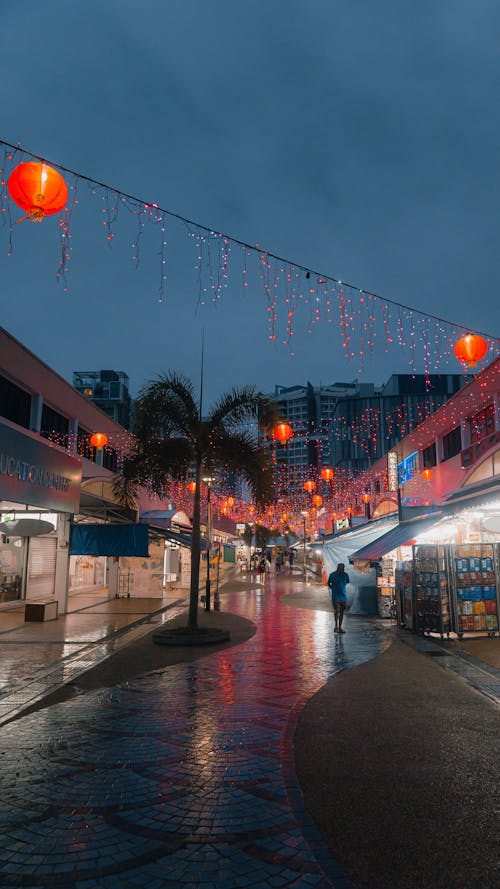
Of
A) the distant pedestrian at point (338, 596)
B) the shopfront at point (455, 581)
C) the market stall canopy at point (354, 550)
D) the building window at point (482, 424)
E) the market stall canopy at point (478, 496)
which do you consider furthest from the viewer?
the building window at point (482, 424)

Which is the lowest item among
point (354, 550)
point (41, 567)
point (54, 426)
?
point (41, 567)

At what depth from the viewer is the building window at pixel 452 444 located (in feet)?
78.7

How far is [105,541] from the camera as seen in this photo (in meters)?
19.6

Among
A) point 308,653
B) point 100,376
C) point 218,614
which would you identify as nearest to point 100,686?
point 308,653

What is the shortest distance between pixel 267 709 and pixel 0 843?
420 cm

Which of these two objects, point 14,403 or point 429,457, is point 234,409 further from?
point 429,457

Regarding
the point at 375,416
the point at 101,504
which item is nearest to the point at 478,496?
the point at 101,504

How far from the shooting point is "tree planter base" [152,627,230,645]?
13031 mm

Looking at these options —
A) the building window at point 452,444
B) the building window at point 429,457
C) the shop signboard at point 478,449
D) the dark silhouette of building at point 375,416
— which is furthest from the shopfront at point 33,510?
the dark silhouette of building at point 375,416

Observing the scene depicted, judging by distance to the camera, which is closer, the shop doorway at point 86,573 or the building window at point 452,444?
the building window at point 452,444

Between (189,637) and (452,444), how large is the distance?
16112 millimetres

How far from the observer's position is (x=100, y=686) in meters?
8.99

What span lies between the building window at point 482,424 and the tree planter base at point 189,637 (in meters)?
12.6

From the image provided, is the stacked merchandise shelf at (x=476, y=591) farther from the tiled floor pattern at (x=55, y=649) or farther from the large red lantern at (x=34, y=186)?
the large red lantern at (x=34, y=186)
